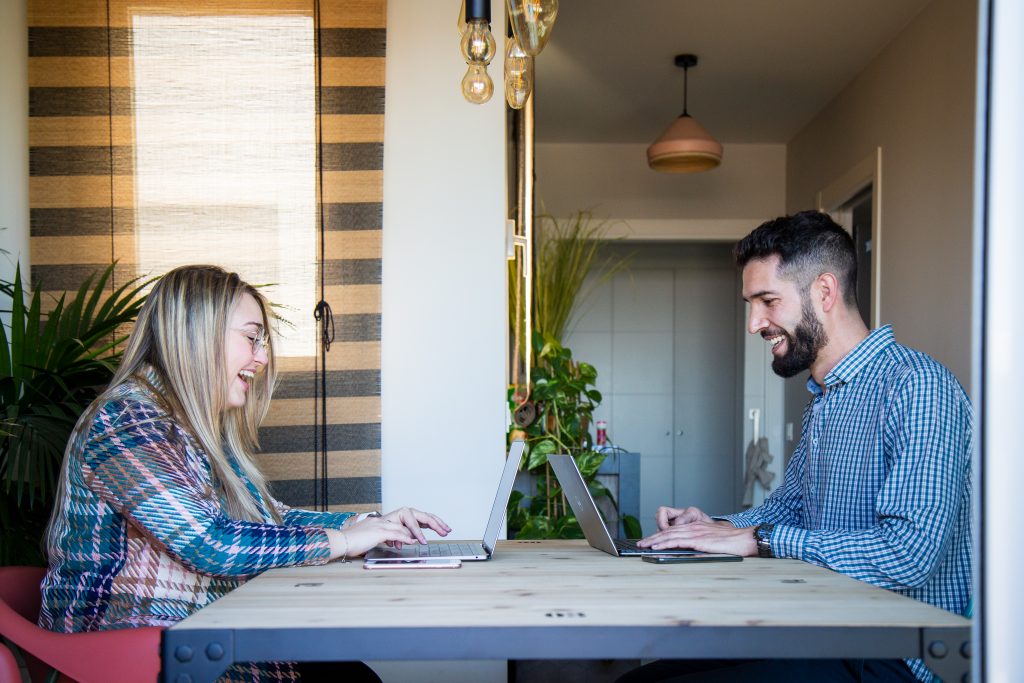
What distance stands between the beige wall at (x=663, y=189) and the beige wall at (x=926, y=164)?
128cm

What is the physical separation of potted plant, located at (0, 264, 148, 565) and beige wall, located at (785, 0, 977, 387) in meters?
3.15

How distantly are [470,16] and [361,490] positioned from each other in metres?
1.66

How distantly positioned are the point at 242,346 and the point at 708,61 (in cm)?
380

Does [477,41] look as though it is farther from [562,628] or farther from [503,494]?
Result: [562,628]

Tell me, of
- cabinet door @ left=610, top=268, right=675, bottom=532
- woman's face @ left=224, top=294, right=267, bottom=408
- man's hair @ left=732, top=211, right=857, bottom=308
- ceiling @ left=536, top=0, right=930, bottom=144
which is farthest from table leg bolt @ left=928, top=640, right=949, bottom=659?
cabinet door @ left=610, top=268, right=675, bottom=532

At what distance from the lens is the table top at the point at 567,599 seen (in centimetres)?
125

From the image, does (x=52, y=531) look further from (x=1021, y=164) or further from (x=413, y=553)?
(x=1021, y=164)

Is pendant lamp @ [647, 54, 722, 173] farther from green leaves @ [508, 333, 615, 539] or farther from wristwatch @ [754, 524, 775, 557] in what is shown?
wristwatch @ [754, 524, 775, 557]

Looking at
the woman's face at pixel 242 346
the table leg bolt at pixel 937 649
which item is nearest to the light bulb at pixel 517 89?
the woman's face at pixel 242 346

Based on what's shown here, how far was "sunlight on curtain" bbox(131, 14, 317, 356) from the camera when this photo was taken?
297 centimetres

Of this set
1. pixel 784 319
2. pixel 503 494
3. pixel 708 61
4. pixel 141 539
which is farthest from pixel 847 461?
pixel 708 61

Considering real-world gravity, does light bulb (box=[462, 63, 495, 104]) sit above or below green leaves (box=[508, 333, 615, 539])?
above

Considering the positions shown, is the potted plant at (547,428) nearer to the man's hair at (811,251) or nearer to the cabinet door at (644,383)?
the man's hair at (811,251)

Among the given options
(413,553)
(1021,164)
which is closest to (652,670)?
(413,553)
